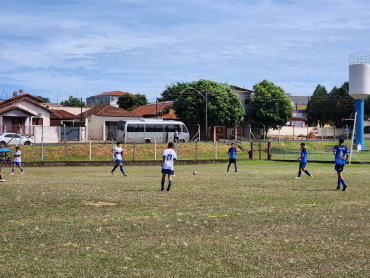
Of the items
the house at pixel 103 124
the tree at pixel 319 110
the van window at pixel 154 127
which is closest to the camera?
the van window at pixel 154 127

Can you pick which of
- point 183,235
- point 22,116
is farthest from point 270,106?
point 183,235

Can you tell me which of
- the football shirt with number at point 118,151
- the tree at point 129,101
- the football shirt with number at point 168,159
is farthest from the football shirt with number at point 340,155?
the tree at point 129,101

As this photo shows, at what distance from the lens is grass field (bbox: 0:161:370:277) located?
805 cm

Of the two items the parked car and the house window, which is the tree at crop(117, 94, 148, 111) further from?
the parked car

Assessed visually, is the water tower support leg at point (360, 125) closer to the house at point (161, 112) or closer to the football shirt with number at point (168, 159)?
the house at point (161, 112)

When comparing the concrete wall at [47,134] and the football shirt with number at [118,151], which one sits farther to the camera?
the concrete wall at [47,134]

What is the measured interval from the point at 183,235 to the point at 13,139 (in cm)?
4844

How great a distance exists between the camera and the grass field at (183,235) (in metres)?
8.05

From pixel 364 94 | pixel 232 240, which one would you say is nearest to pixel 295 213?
pixel 232 240

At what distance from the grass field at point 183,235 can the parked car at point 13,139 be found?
3863 centimetres

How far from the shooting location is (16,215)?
12984mm

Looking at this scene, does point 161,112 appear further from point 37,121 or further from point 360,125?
point 360,125

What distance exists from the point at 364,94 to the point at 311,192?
52318 millimetres

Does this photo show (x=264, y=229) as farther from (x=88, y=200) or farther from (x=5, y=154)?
(x=5, y=154)
